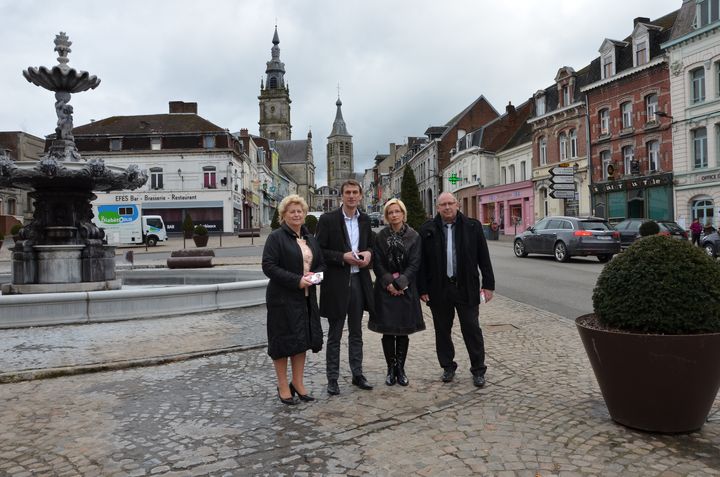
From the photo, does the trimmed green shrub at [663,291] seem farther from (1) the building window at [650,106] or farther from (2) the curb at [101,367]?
(1) the building window at [650,106]

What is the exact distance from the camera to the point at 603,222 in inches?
717

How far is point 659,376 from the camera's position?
3457 millimetres

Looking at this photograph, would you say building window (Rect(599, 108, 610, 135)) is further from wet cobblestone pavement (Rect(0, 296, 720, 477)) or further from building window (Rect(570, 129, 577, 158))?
wet cobblestone pavement (Rect(0, 296, 720, 477))

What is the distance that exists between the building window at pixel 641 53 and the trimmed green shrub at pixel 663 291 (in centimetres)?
3108

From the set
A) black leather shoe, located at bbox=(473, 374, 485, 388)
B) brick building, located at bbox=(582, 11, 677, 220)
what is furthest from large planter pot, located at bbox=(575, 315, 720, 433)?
brick building, located at bbox=(582, 11, 677, 220)

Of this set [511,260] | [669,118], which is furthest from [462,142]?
[511,260]

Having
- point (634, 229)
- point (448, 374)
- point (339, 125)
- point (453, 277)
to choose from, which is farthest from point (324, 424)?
point (339, 125)

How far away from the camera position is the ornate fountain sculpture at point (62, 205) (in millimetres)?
9555

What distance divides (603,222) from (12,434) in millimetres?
17846

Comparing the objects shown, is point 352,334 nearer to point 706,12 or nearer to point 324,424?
point 324,424

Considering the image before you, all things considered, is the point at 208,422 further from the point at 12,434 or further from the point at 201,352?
the point at 201,352

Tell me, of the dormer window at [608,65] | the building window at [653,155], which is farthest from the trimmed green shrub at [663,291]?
the dormer window at [608,65]

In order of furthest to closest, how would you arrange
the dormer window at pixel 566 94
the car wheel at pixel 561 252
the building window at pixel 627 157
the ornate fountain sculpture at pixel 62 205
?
the dormer window at pixel 566 94
the building window at pixel 627 157
the car wheel at pixel 561 252
the ornate fountain sculpture at pixel 62 205

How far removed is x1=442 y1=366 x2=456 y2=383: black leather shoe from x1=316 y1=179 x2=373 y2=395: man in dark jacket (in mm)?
740
